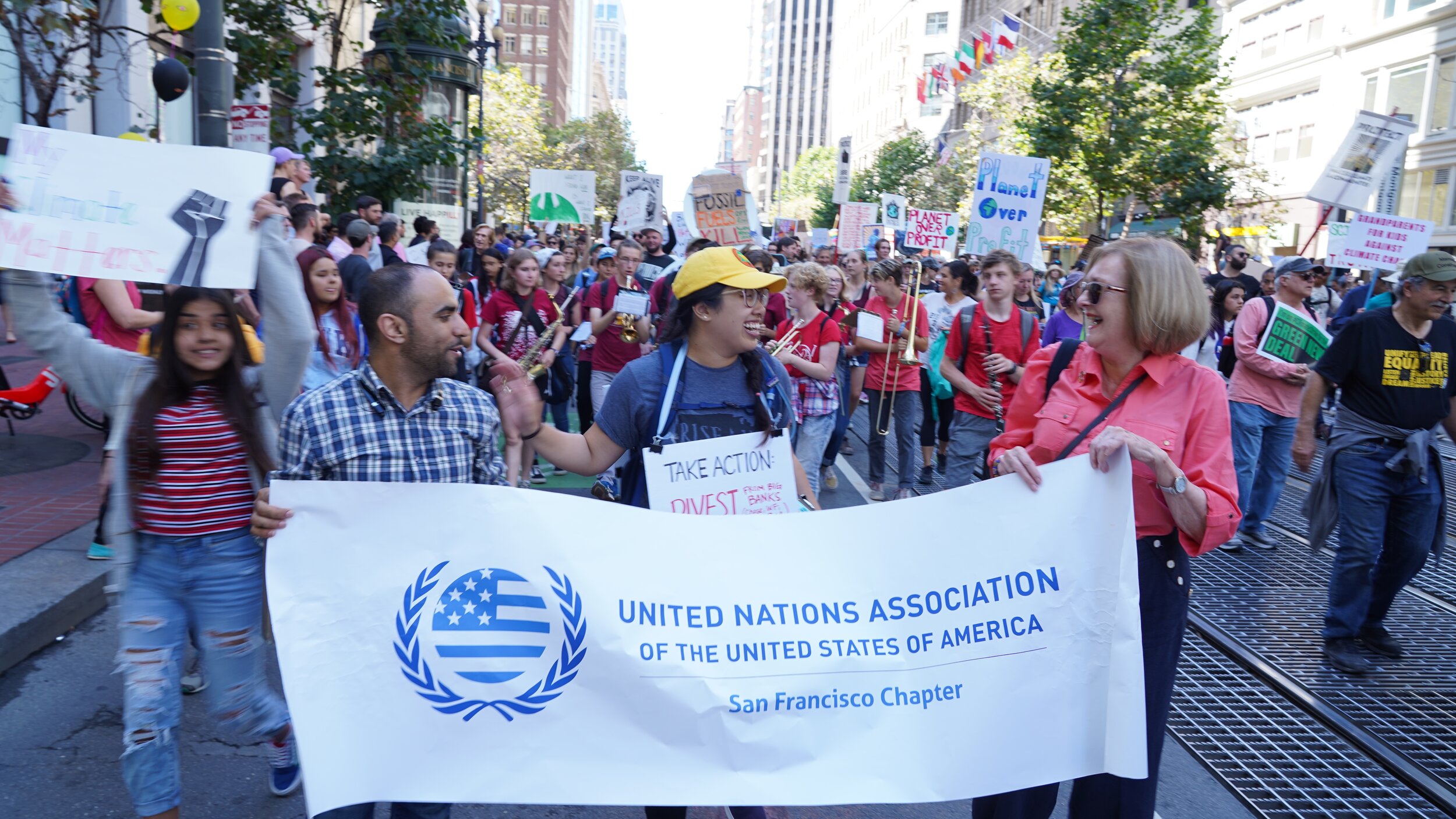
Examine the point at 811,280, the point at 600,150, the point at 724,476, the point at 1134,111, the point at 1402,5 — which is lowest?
the point at 724,476

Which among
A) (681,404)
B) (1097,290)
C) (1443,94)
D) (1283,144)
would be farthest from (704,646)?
(1283,144)

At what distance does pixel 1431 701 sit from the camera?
5156 mm

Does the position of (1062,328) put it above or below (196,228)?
below

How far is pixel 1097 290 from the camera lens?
3.03 meters

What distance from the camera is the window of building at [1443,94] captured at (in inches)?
1188

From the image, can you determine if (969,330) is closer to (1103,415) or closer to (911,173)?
(1103,415)

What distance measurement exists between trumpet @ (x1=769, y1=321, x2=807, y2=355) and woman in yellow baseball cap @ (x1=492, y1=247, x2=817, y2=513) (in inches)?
146

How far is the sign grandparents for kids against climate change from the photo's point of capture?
426 inches

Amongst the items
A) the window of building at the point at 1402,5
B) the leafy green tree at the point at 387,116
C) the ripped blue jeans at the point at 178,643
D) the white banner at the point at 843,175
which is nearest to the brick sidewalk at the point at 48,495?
the ripped blue jeans at the point at 178,643

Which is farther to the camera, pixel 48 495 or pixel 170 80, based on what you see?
pixel 170 80

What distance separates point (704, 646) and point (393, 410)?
3.53 ft

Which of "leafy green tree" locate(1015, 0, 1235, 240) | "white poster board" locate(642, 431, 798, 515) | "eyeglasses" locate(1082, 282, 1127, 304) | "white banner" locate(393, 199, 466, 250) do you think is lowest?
"white poster board" locate(642, 431, 798, 515)

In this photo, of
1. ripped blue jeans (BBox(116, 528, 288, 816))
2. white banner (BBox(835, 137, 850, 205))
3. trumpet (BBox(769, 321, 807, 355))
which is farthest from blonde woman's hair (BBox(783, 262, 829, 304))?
white banner (BBox(835, 137, 850, 205))

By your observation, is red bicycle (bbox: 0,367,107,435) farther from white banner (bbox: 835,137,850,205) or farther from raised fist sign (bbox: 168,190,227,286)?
white banner (bbox: 835,137,850,205)
